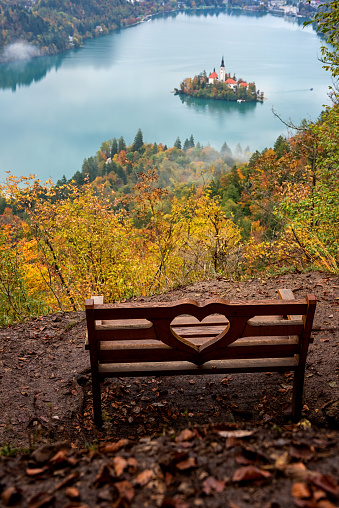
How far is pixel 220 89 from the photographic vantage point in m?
105

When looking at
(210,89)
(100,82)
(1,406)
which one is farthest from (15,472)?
(100,82)

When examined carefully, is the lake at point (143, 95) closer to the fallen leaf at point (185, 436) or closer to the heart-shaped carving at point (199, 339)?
the heart-shaped carving at point (199, 339)

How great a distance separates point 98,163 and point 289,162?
61530mm

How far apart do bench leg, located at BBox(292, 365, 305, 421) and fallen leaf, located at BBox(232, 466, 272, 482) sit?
149 cm

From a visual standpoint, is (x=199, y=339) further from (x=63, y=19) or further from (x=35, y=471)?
(x=63, y=19)

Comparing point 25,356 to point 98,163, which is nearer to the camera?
point 25,356

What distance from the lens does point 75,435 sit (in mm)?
3482

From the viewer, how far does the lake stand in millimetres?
87000

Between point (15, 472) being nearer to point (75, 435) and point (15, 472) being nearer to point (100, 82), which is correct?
point (75, 435)

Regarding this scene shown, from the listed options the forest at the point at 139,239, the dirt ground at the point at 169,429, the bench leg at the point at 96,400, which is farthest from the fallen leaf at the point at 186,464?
the forest at the point at 139,239

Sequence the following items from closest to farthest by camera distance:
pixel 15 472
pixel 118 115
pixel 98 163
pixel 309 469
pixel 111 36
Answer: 1. pixel 309 469
2. pixel 15 472
3. pixel 98 163
4. pixel 118 115
5. pixel 111 36

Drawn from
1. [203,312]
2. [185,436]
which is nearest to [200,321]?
[203,312]

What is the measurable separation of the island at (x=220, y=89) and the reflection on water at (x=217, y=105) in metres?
1.03

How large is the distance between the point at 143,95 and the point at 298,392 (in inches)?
4713
